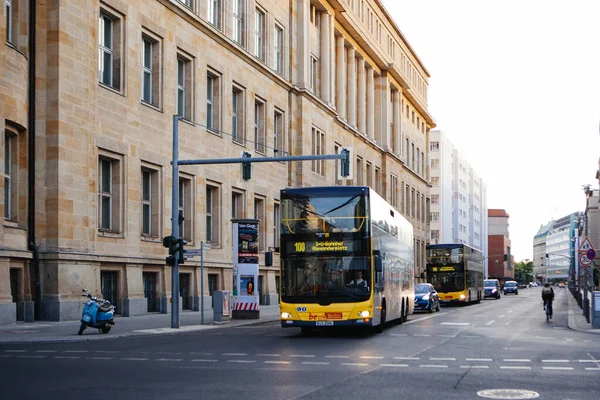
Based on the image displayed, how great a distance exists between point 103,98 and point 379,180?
47.5m

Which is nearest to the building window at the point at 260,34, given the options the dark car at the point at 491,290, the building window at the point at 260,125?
the building window at the point at 260,125

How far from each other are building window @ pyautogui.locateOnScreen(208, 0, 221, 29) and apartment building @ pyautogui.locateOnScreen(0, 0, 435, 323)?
8 cm

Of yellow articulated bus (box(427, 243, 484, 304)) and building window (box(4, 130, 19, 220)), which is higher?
building window (box(4, 130, 19, 220))

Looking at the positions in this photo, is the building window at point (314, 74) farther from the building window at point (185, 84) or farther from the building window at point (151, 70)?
the building window at point (151, 70)

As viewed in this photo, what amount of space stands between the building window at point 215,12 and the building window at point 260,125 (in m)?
6.14

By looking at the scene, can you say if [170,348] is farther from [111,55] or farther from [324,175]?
[324,175]

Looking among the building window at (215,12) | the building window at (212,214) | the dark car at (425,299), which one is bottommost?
the dark car at (425,299)

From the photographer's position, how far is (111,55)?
1325 inches

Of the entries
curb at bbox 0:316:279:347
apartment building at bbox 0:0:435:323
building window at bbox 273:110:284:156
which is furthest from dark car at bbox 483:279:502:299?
curb at bbox 0:316:279:347

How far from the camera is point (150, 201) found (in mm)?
36375

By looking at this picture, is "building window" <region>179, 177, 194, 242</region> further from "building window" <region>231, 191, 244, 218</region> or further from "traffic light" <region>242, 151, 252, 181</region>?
"traffic light" <region>242, 151, 252, 181</region>

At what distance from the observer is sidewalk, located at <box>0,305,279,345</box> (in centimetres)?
2119

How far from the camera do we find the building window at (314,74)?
194 ft

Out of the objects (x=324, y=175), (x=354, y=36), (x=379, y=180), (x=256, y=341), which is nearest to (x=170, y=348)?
(x=256, y=341)
